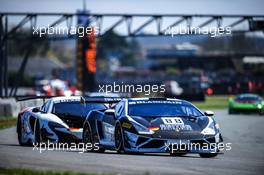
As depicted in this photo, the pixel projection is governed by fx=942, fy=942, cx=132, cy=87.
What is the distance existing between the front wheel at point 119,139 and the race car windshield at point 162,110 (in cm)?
35

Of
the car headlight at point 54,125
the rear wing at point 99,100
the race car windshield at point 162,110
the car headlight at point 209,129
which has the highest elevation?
the rear wing at point 99,100

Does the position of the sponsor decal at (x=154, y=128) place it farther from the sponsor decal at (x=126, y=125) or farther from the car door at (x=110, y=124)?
the car door at (x=110, y=124)

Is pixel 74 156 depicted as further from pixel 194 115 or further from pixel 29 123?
pixel 29 123

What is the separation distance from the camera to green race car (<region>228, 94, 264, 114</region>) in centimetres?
4684

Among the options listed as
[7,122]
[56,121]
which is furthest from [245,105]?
[56,121]

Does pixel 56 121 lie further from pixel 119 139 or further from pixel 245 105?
pixel 245 105

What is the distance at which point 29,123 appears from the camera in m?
19.8

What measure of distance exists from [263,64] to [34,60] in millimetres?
47062

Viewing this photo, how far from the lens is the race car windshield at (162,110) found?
16562 millimetres

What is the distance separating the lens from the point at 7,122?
102 ft

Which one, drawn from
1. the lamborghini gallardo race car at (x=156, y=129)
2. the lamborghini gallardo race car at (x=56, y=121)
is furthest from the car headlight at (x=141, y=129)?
the lamborghini gallardo race car at (x=56, y=121)

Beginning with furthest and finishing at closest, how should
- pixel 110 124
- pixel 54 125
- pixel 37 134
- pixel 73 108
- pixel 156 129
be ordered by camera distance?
1. pixel 73 108
2. pixel 37 134
3. pixel 54 125
4. pixel 110 124
5. pixel 156 129

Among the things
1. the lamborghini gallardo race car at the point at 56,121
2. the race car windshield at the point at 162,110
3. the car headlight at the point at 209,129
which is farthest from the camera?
the lamborghini gallardo race car at the point at 56,121

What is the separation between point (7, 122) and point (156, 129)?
15772 mm
